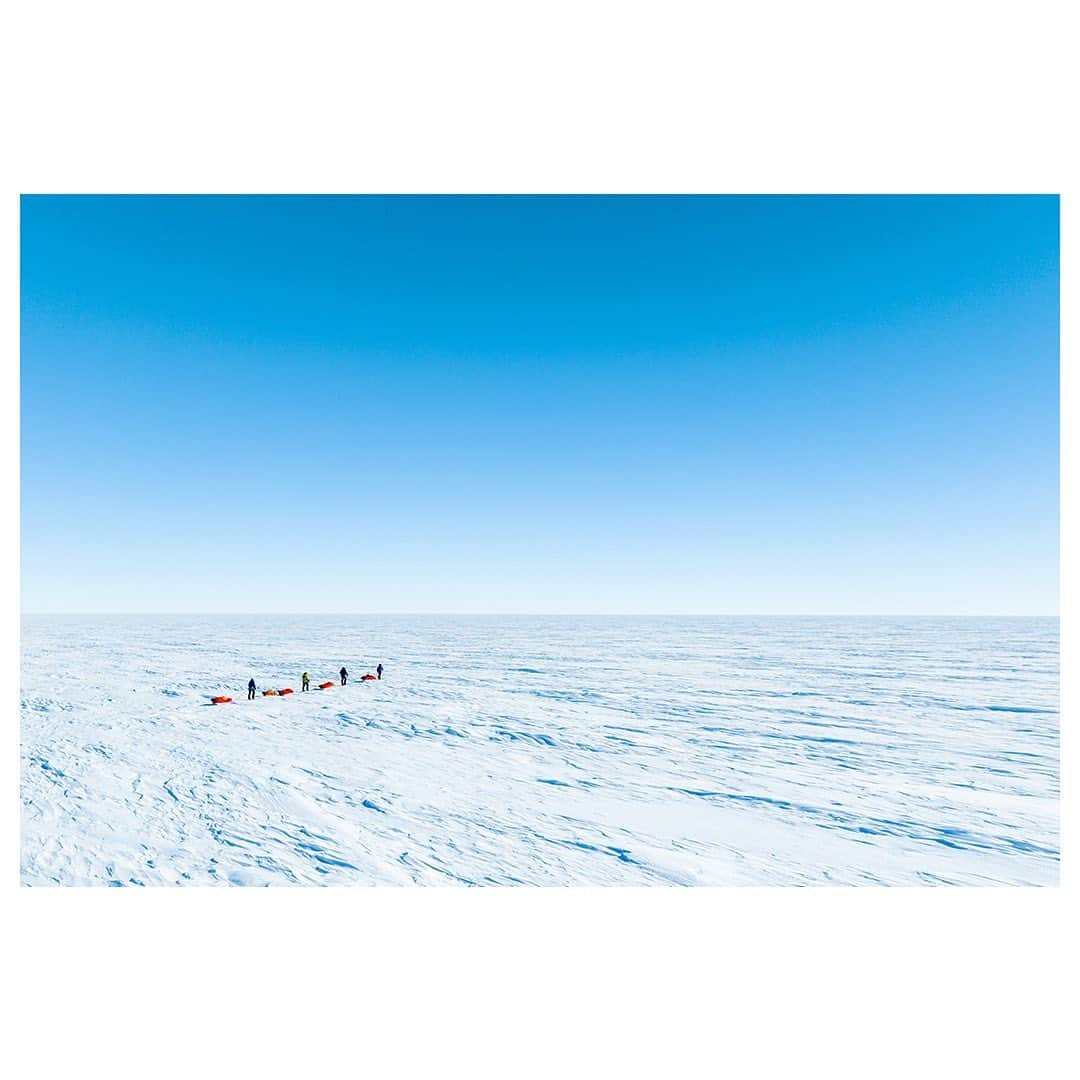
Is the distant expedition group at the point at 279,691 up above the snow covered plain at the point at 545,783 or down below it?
below

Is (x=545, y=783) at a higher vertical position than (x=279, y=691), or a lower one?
higher

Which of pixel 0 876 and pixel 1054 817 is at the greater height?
pixel 0 876

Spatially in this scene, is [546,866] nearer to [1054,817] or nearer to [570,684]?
[1054,817]

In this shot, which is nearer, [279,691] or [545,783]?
[545,783]

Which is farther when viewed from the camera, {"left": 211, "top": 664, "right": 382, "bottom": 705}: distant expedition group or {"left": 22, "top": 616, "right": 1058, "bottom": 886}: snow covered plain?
{"left": 211, "top": 664, "right": 382, "bottom": 705}: distant expedition group

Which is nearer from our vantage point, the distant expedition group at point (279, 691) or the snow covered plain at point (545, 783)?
the snow covered plain at point (545, 783)

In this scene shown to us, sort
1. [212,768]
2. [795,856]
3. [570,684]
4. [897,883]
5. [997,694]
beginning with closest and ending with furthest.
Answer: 1. [897,883]
2. [795,856]
3. [212,768]
4. [997,694]
5. [570,684]
